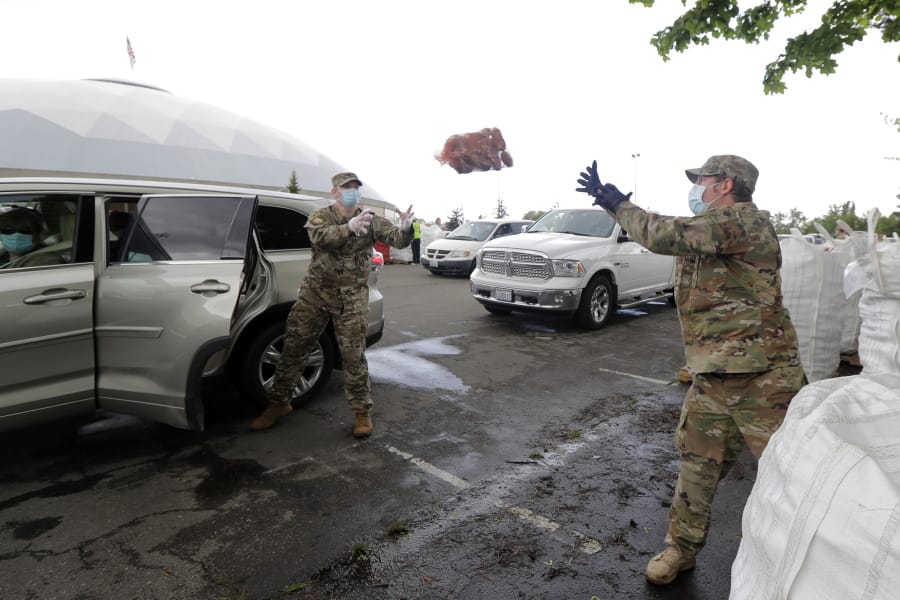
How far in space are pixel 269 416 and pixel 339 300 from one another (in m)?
1.09

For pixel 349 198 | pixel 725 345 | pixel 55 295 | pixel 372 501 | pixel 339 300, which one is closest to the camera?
pixel 725 345

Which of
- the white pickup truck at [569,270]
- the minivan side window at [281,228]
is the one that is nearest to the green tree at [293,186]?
the white pickup truck at [569,270]

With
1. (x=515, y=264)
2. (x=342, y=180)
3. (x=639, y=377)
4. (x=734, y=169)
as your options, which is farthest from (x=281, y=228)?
(x=515, y=264)

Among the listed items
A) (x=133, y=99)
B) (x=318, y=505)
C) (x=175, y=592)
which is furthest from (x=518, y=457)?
(x=133, y=99)

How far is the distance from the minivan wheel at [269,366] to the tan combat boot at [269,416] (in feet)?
0.66

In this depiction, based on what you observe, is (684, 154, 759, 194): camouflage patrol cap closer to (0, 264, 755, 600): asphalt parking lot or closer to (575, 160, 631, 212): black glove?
(575, 160, 631, 212): black glove

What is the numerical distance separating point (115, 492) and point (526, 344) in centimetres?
498

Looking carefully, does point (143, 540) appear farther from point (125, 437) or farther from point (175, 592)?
point (125, 437)

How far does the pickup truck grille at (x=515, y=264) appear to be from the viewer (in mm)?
7672

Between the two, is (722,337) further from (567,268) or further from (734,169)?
(567,268)

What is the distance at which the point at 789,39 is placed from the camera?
322 inches

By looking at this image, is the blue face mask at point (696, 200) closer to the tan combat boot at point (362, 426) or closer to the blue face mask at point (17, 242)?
the tan combat boot at point (362, 426)

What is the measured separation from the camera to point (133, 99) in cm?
3647

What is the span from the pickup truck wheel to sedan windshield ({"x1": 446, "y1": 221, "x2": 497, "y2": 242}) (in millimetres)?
7972
